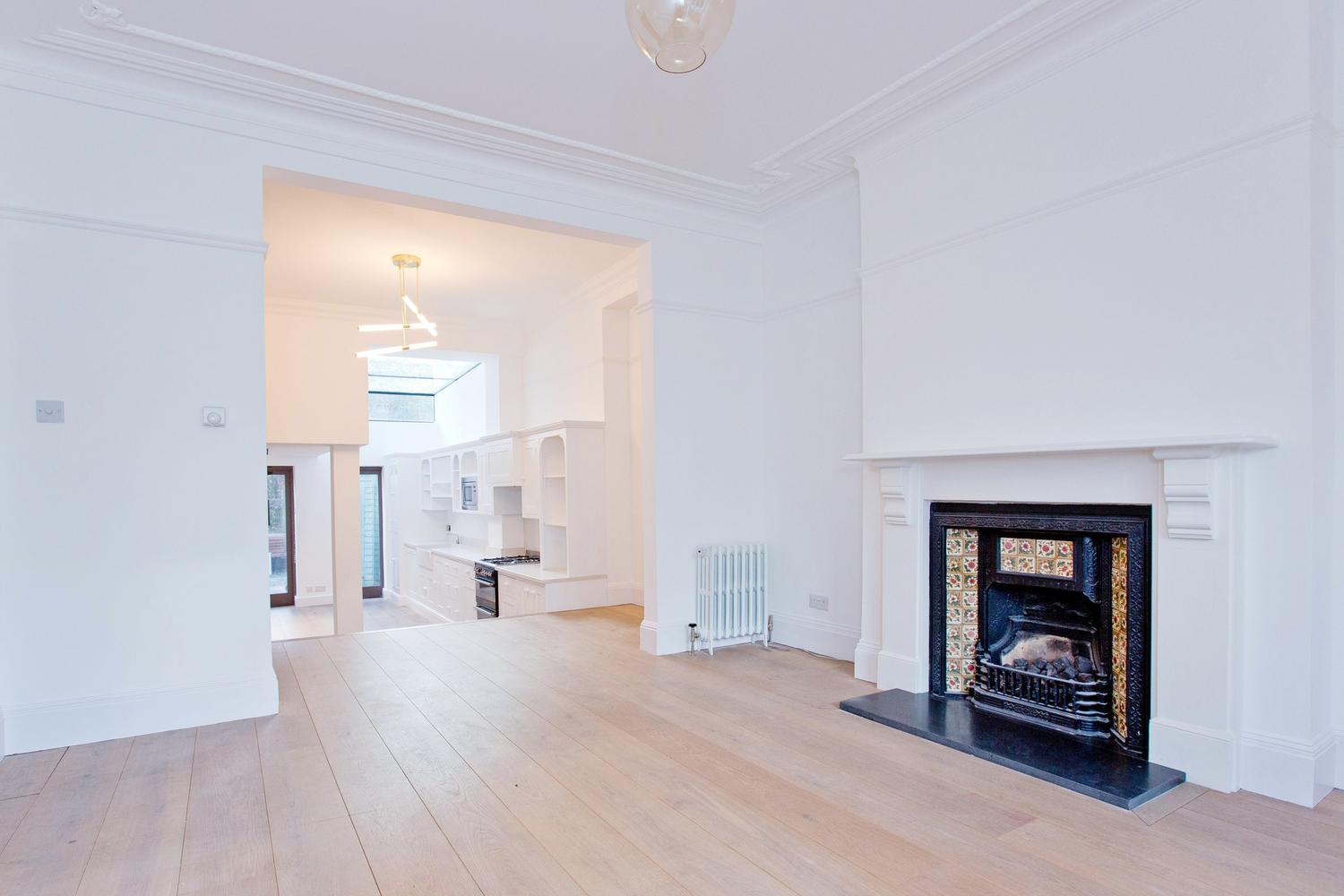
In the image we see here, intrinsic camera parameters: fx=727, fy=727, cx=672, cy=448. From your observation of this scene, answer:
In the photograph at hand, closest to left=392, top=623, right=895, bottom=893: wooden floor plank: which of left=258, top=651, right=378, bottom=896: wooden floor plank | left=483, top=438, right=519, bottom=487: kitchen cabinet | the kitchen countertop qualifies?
left=258, top=651, right=378, bottom=896: wooden floor plank

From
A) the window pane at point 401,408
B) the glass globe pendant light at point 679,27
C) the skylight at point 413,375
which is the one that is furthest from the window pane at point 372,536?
the glass globe pendant light at point 679,27

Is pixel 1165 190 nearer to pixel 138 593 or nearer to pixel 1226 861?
pixel 1226 861

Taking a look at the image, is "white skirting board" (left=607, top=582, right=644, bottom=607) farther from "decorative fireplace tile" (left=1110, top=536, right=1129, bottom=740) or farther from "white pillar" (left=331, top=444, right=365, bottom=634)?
"decorative fireplace tile" (left=1110, top=536, right=1129, bottom=740)

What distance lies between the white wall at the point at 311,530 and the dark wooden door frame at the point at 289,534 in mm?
56

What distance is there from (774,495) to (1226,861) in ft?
10.8

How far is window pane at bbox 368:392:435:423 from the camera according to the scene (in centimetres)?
1258

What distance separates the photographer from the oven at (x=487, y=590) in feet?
25.2

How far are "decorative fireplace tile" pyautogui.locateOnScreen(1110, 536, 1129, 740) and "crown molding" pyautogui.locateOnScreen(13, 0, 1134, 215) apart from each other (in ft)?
7.27

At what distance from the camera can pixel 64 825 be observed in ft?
8.08

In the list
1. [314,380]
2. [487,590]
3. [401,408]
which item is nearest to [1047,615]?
[487,590]

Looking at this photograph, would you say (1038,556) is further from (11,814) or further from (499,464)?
(499,464)

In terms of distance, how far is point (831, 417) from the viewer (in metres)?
4.71

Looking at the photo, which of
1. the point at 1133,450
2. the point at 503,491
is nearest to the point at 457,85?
the point at 1133,450

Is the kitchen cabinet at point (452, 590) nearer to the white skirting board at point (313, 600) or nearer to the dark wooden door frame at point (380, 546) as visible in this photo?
the white skirting board at point (313, 600)
